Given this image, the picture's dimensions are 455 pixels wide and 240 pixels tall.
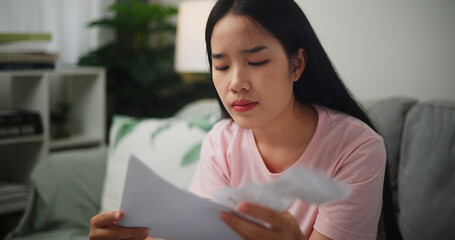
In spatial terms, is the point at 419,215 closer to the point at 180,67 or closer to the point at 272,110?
the point at 272,110

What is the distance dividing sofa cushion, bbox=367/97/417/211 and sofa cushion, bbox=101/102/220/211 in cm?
58

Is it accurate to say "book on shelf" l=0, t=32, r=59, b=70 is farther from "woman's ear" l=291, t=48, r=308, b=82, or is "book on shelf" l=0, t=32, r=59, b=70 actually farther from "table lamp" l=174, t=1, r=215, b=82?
"woman's ear" l=291, t=48, r=308, b=82

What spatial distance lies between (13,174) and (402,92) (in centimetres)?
199

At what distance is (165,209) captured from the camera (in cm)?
69

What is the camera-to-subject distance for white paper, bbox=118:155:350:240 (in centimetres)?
57

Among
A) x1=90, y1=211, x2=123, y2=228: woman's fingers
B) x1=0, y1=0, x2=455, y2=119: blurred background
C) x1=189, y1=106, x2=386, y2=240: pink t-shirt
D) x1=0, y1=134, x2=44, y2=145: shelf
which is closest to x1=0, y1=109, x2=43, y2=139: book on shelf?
x1=0, y1=134, x2=44, y2=145: shelf

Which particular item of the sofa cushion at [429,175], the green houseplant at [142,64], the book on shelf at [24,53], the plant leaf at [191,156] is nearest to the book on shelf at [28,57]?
the book on shelf at [24,53]

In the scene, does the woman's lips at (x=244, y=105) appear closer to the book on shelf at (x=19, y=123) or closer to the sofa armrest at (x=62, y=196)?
the sofa armrest at (x=62, y=196)

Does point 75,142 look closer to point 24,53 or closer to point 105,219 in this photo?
point 24,53

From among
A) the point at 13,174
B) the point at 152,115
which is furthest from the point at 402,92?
the point at 13,174

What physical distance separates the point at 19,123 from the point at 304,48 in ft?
5.27

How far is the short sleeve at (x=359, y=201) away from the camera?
2.68ft

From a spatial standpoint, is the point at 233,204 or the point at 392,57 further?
the point at 392,57

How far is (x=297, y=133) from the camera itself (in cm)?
97
